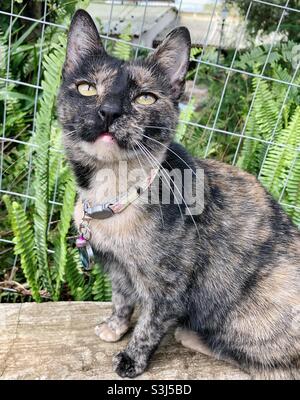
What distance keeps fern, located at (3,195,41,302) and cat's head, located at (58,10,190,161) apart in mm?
505

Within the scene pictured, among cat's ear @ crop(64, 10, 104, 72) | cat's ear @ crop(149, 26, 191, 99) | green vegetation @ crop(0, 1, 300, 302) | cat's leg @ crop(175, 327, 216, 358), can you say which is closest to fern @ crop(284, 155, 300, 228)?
green vegetation @ crop(0, 1, 300, 302)

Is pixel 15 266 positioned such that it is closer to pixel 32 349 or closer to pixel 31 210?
pixel 31 210

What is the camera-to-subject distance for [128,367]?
1526 mm

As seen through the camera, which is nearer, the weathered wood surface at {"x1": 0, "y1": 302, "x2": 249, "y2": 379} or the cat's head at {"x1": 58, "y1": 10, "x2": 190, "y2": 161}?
the cat's head at {"x1": 58, "y1": 10, "x2": 190, "y2": 161}

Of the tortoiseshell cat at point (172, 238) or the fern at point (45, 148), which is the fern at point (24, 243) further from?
the tortoiseshell cat at point (172, 238)

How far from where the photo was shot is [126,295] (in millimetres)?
1595

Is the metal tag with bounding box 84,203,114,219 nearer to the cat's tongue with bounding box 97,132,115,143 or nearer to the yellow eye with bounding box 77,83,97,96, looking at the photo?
the cat's tongue with bounding box 97,132,115,143

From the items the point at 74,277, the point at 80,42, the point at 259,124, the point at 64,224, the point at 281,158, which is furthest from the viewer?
the point at 259,124

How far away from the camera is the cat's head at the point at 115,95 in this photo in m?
1.24

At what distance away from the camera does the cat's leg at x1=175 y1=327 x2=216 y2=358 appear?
1675 mm

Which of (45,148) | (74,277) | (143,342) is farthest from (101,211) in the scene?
(74,277)

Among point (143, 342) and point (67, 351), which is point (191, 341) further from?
point (67, 351)

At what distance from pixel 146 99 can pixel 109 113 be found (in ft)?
0.69
